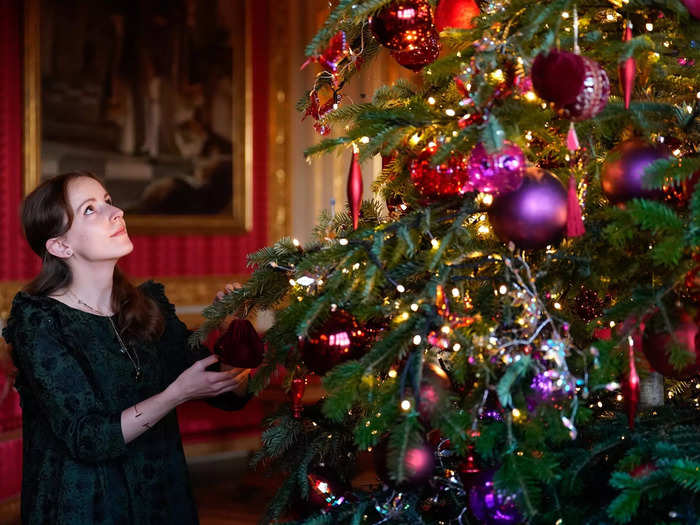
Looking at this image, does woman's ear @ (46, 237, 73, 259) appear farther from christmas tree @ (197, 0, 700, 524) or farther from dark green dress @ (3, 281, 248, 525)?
christmas tree @ (197, 0, 700, 524)

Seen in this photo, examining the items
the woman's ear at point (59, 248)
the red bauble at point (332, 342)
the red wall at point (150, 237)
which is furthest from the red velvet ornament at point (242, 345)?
the red wall at point (150, 237)

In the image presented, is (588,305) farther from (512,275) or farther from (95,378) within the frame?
(95,378)

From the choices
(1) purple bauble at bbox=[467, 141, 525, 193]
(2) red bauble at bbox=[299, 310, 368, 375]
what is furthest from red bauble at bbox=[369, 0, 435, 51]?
(2) red bauble at bbox=[299, 310, 368, 375]

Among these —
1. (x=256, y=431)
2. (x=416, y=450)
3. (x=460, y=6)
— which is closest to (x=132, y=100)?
(x=256, y=431)

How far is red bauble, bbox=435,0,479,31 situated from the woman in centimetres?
97

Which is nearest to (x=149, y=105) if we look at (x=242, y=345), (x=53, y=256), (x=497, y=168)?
(x=53, y=256)

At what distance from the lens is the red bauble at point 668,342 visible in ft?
4.42

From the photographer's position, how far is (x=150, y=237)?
5543 millimetres

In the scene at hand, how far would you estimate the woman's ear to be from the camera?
89.3 inches

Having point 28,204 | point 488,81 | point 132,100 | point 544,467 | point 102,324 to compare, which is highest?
point 132,100

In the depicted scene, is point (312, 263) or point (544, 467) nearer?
point (544, 467)

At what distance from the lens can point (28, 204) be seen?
2314mm

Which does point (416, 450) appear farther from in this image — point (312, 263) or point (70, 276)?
point (70, 276)

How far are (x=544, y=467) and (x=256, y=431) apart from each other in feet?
14.0
